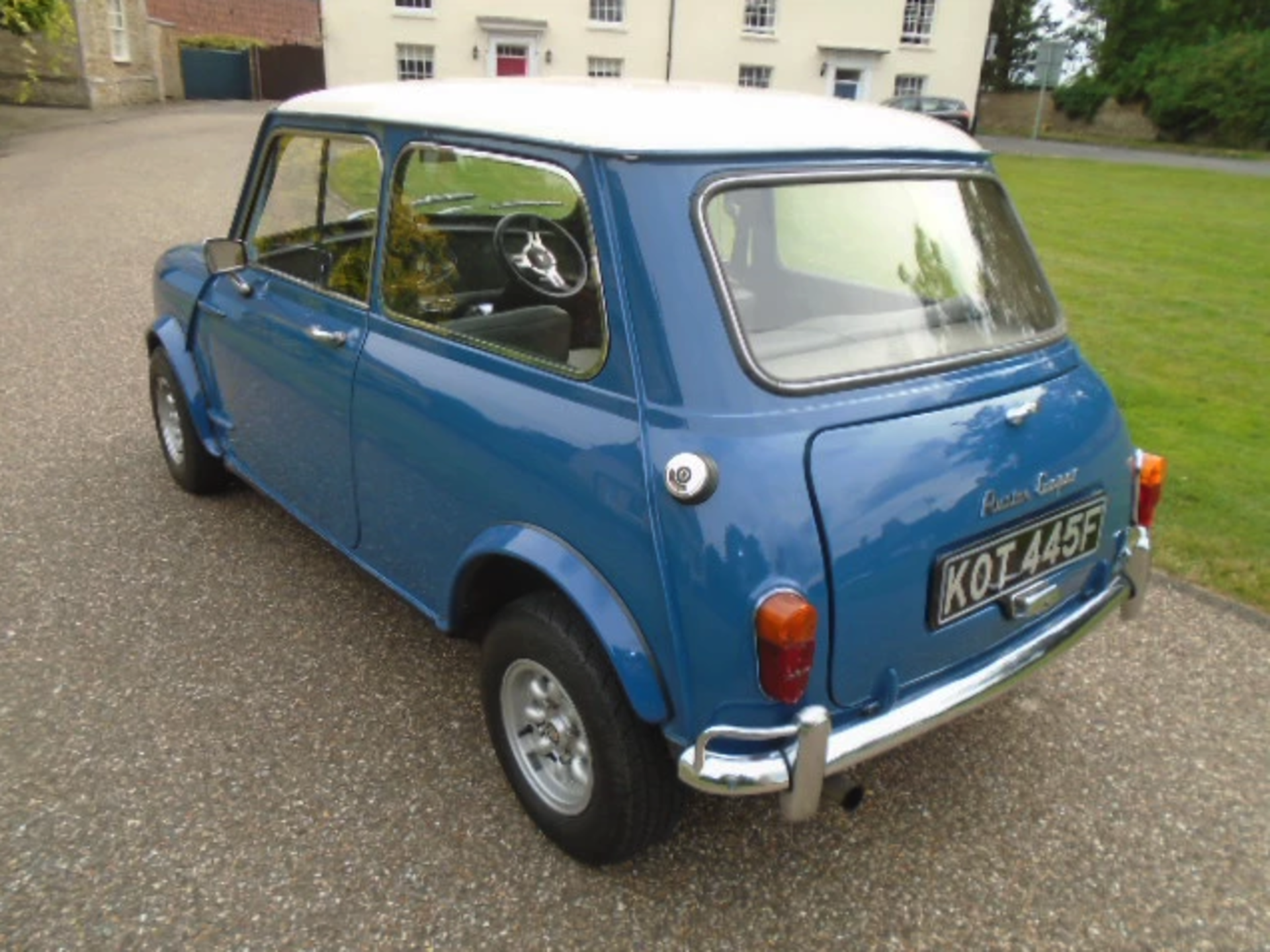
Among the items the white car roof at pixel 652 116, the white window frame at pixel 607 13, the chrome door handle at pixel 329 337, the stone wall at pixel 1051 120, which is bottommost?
the stone wall at pixel 1051 120

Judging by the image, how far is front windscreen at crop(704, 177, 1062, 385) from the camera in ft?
7.96

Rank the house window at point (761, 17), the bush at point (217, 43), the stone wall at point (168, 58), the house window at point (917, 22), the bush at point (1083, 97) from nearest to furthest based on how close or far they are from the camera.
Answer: the stone wall at point (168, 58) < the house window at point (761, 17) < the bush at point (217, 43) < the house window at point (917, 22) < the bush at point (1083, 97)

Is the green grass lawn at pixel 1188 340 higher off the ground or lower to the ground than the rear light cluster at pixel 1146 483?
lower

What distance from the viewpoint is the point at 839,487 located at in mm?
2184

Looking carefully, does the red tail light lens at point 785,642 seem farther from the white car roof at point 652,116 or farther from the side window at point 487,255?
the white car roof at point 652,116

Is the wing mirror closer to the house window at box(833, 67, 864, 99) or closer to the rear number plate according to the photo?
the rear number plate

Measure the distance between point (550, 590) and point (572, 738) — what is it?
0.39 meters

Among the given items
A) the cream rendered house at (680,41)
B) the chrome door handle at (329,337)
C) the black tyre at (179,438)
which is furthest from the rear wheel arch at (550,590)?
the cream rendered house at (680,41)

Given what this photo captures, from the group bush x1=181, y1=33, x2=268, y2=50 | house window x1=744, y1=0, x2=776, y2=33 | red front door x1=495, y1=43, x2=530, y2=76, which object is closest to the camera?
red front door x1=495, y1=43, x2=530, y2=76

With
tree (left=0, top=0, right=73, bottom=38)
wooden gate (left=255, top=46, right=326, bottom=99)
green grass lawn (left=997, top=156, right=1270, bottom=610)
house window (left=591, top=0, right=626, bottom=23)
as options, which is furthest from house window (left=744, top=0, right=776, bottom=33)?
tree (left=0, top=0, right=73, bottom=38)

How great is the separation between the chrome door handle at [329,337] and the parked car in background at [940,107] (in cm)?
2966

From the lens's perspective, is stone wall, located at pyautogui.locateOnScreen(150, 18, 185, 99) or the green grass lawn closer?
the green grass lawn

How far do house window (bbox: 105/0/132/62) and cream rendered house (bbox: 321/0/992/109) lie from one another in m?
5.89

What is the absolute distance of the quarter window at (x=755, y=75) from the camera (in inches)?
1459
